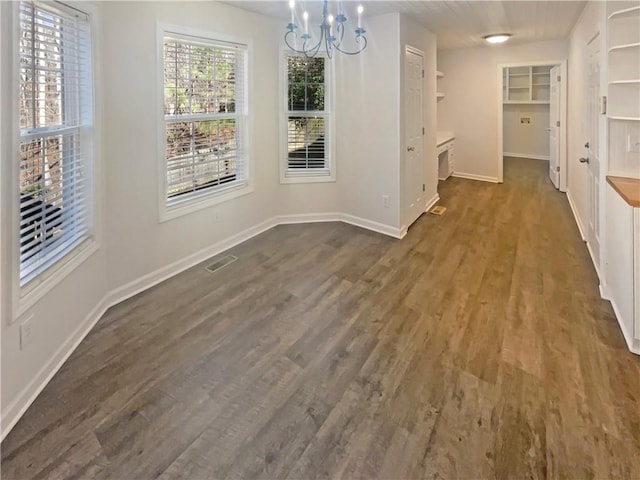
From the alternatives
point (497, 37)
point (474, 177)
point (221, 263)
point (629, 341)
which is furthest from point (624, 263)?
point (474, 177)

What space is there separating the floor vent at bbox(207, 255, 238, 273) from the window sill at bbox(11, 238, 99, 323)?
1.21 meters

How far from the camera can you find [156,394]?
2258 mm

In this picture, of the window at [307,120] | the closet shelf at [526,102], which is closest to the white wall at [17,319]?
the window at [307,120]

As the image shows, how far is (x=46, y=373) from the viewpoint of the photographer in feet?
7.74

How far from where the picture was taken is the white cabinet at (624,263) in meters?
2.47

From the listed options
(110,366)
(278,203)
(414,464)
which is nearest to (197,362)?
(110,366)

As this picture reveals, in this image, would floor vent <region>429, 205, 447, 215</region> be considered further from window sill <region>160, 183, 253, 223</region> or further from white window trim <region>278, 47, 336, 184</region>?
window sill <region>160, 183, 253, 223</region>

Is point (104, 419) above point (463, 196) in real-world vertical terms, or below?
below

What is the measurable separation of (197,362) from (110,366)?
514 millimetres

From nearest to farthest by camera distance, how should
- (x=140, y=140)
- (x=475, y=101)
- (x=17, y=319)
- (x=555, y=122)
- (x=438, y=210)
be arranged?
(x=17, y=319), (x=140, y=140), (x=438, y=210), (x=555, y=122), (x=475, y=101)

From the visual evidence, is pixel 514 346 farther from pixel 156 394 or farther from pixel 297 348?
pixel 156 394

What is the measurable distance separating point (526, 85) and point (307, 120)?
7457mm

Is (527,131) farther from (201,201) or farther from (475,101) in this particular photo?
(201,201)

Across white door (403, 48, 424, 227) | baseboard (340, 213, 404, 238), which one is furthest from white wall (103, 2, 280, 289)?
white door (403, 48, 424, 227)
